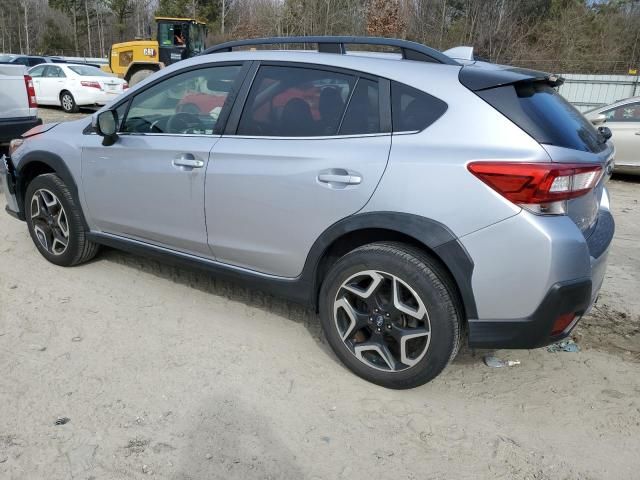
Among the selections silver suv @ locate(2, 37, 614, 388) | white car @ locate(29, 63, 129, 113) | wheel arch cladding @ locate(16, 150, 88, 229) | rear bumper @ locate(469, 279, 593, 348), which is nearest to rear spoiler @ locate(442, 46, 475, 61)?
silver suv @ locate(2, 37, 614, 388)

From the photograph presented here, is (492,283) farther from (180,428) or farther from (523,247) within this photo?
(180,428)

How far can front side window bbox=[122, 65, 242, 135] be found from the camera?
342 cm

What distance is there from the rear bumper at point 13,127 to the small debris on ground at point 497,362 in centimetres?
746

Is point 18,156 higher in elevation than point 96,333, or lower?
higher

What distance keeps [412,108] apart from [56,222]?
308cm

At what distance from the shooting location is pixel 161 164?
3.50m

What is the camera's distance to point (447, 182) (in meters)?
2.52

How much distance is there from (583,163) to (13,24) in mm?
72086

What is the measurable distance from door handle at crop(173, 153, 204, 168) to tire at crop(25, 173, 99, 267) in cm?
122

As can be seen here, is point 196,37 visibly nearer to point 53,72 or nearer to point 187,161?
point 53,72

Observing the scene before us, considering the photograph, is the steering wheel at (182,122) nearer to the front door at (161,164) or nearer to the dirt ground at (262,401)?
the front door at (161,164)

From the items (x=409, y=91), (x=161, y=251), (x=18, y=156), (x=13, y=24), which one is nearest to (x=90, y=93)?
(x=18, y=156)

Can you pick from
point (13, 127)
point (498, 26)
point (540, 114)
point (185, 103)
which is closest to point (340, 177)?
point (540, 114)

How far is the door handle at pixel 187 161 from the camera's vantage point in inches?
131
